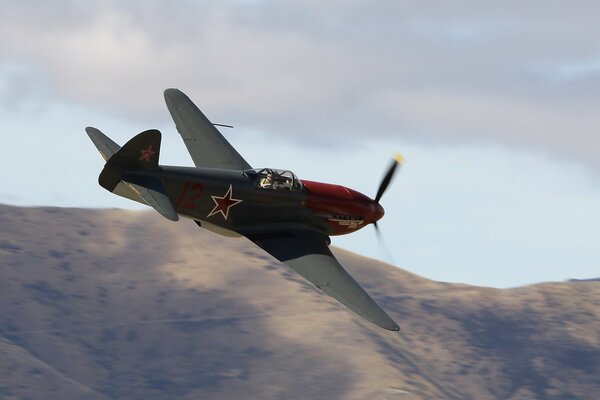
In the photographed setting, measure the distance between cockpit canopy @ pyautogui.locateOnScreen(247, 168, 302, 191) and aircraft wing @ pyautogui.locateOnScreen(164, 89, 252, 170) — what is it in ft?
12.2

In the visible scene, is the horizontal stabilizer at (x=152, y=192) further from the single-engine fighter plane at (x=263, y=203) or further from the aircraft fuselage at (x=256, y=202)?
the aircraft fuselage at (x=256, y=202)

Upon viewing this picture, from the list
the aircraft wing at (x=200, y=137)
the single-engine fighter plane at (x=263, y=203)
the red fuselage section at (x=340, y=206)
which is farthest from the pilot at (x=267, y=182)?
the aircraft wing at (x=200, y=137)

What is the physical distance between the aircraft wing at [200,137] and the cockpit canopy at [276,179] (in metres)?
3.73

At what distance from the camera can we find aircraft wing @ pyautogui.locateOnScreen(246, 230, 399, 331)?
101 feet

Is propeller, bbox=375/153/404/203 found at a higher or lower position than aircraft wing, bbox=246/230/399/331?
higher

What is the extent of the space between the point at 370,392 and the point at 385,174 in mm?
158880

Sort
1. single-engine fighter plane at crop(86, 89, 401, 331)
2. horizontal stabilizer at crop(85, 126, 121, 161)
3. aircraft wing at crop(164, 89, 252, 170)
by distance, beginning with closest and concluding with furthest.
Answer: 1. single-engine fighter plane at crop(86, 89, 401, 331)
2. horizontal stabilizer at crop(85, 126, 121, 161)
3. aircraft wing at crop(164, 89, 252, 170)

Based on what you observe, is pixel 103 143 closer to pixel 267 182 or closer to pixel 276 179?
pixel 267 182

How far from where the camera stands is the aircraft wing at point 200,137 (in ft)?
125

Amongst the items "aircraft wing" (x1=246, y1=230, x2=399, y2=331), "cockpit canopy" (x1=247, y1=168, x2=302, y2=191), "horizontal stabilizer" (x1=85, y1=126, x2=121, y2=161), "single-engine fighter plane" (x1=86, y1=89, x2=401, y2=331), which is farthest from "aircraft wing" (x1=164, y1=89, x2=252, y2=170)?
"horizontal stabilizer" (x1=85, y1=126, x2=121, y2=161)

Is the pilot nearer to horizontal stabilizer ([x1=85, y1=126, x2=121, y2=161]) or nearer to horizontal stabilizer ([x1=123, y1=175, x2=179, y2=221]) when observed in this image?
horizontal stabilizer ([x1=123, y1=175, x2=179, y2=221])

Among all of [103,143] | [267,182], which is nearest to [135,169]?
[103,143]

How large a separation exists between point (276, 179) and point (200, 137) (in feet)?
20.9

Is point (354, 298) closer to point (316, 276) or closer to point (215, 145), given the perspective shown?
point (316, 276)
